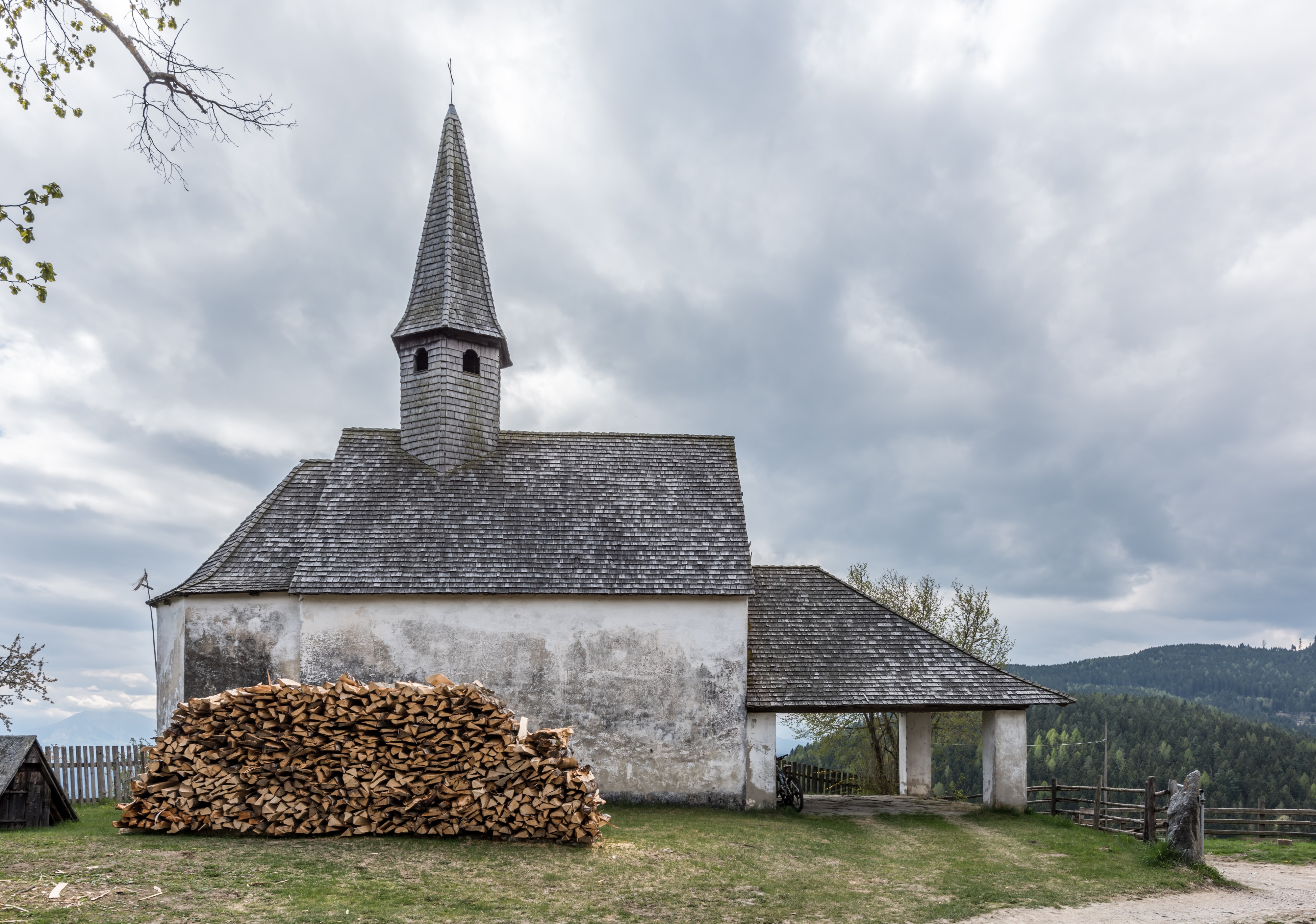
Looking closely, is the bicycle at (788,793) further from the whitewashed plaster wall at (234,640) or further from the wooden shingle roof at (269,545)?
the wooden shingle roof at (269,545)

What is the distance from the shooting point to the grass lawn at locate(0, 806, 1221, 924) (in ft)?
25.2

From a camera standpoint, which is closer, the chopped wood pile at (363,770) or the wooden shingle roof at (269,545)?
the chopped wood pile at (363,770)

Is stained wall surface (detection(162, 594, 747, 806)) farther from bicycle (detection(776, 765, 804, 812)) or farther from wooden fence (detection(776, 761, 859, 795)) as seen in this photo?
wooden fence (detection(776, 761, 859, 795))

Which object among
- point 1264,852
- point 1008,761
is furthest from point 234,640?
point 1264,852

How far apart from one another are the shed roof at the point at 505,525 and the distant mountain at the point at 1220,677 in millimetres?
118903

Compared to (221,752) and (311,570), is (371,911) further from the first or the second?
(311,570)

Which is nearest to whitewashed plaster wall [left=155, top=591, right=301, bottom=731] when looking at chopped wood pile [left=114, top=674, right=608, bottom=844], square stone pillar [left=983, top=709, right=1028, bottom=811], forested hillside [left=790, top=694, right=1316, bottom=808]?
chopped wood pile [left=114, top=674, right=608, bottom=844]

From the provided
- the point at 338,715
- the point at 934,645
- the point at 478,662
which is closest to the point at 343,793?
the point at 338,715

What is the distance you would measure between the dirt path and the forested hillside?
89.8ft

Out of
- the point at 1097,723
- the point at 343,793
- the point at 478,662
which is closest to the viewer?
the point at 343,793

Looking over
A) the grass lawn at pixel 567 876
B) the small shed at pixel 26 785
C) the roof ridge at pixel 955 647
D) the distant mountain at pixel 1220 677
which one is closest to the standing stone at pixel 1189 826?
the grass lawn at pixel 567 876

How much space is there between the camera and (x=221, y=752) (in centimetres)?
1145

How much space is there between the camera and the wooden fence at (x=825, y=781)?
22.6m

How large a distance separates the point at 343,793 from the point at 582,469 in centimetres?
960
